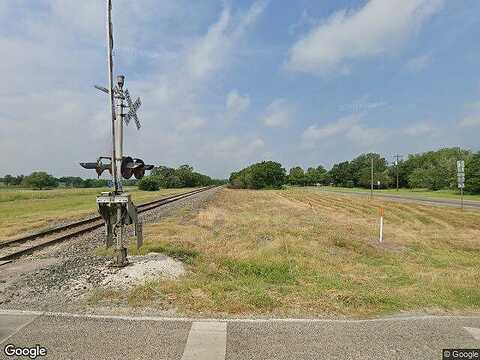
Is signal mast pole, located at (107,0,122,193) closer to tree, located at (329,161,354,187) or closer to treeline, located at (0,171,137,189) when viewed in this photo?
treeline, located at (0,171,137,189)

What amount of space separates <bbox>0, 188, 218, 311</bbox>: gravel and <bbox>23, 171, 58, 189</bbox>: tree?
134218 millimetres

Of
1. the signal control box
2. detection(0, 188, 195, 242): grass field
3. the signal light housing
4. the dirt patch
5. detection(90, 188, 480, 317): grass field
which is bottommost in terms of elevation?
detection(0, 188, 195, 242): grass field

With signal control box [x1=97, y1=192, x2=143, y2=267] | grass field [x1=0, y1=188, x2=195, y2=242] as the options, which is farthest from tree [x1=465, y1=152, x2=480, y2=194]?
signal control box [x1=97, y1=192, x2=143, y2=267]

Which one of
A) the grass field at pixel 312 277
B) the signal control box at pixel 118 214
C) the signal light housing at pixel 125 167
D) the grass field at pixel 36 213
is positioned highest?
the signal light housing at pixel 125 167

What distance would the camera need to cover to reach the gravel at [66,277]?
5527 mm

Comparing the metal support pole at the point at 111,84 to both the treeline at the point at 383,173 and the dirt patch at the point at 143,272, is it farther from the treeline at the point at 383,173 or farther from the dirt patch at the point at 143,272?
the treeline at the point at 383,173

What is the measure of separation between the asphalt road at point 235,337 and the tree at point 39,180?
140 m

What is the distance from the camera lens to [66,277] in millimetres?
6902

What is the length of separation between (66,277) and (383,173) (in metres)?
106

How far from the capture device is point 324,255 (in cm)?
912

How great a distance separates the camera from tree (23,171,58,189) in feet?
401

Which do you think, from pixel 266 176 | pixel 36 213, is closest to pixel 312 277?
pixel 36 213

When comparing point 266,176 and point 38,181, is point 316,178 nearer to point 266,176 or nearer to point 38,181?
point 266,176

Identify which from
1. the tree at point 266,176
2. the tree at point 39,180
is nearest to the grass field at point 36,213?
the tree at point 266,176
